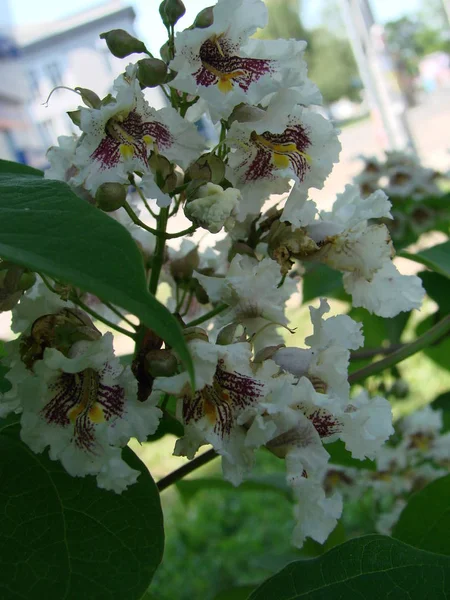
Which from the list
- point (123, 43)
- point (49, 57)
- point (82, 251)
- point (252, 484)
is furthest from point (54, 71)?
point (82, 251)

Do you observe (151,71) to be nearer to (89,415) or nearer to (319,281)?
(89,415)

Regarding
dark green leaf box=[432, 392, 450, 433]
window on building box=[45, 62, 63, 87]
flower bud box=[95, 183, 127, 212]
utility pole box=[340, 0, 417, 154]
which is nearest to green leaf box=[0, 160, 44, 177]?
flower bud box=[95, 183, 127, 212]

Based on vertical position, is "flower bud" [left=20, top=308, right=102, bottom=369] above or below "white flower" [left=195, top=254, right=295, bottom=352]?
above

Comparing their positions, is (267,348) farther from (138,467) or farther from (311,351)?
(138,467)

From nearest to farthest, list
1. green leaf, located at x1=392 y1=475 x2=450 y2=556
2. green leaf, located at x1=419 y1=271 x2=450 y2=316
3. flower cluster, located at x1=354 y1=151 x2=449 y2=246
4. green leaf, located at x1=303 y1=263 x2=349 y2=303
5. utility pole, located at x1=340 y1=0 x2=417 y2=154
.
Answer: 1. green leaf, located at x1=392 y1=475 x2=450 y2=556
2. green leaf, located at x1=419 y1=271 x2=450 y2=316
3. green leaf, located at x1=303 y1=263 x2=349 y2=303
4. flower cluster, located at x1=354 y1=151 x2=449 y2=246
5. utility pole, located at x1=340 y1=0 x2=417 y2=154

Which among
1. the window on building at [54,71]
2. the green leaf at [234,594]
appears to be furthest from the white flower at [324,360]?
the window on building at [54,71]

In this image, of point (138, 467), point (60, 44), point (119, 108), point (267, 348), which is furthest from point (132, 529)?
point (60, 44)

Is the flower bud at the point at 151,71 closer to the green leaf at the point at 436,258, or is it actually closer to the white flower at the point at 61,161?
the white flower at the point at 61,161

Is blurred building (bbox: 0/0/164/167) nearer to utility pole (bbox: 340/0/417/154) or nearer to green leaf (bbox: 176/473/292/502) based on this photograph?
utility pole (bbox: 340/0/417/154)
